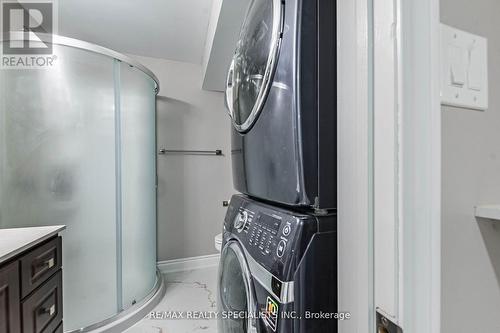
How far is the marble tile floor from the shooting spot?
1664mm

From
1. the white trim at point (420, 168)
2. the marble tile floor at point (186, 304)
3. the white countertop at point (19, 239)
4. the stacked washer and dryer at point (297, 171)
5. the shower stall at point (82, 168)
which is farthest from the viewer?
the marble tile floor at point (186, 304)

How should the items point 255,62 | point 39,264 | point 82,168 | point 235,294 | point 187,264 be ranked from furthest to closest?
point 187,264, point 82,168, point 39,264, point 235,294, point 255,62

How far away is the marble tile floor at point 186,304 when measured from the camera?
65.5 inches

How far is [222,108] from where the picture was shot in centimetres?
279

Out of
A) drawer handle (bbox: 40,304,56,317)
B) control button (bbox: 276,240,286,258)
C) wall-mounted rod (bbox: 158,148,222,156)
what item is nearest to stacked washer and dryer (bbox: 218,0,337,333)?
control button (bbox: 276,240,286,258)

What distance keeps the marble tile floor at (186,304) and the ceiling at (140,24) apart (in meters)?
2.22

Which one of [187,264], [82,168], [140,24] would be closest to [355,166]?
[82,168]

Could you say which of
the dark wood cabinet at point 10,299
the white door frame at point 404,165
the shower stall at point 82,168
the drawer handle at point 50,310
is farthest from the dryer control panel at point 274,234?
the shower stall at point 82,168

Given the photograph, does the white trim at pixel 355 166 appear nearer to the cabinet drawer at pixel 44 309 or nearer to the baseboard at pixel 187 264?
the cabinet drawer at pixel 44 309

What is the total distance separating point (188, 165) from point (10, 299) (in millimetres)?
1920

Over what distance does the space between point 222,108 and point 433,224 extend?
2628mm

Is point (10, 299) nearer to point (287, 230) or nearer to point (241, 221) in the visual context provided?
point (241, 221)

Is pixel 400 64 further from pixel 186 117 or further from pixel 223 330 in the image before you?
pixel 186 117

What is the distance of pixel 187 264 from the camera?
2598 millimetres
